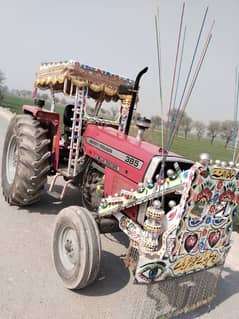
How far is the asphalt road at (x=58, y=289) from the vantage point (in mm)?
2322

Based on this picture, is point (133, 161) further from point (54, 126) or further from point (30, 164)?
point (54, 126)

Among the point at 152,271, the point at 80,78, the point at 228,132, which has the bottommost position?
the point at 152,271

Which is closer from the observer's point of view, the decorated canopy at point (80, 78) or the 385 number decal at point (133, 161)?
the 385 number decal at point (133, 161)

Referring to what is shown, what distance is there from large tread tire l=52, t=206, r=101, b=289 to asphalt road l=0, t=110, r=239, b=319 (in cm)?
14

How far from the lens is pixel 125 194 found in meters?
2.60

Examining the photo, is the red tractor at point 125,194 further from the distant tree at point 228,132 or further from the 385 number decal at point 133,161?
the distant tree at point 228,132

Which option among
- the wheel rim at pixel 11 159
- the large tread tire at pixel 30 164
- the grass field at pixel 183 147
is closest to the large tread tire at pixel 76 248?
the large tread tire at pixel 30 164

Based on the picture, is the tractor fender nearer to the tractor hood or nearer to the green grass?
the tractor hood

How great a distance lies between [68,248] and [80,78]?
6.57 feet

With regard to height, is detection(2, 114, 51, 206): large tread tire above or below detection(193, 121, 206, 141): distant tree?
above

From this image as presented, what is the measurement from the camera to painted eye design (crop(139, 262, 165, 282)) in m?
2.09

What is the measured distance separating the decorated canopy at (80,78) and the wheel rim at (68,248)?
5.85ft

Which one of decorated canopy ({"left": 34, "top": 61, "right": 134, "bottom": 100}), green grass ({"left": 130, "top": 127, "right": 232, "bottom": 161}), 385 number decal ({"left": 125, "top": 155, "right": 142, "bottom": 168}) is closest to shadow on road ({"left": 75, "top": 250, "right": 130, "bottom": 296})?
385 number decal ({"left": 125, "top": 155, "right": 142, "bottom": 168})

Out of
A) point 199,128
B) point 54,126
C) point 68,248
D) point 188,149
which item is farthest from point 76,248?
point 199,128
